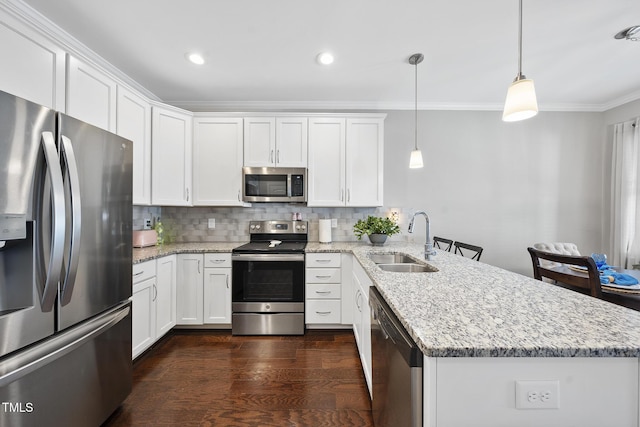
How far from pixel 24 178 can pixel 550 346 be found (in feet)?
6.31

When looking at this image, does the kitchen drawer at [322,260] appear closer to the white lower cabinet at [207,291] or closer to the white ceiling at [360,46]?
the white lower cabinet at [207,291]

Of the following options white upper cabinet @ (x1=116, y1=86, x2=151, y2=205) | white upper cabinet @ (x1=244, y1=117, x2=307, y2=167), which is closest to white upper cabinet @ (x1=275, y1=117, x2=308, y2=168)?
white upper cabinet @ (x1=244, y1=117, x2=307, y2=167)

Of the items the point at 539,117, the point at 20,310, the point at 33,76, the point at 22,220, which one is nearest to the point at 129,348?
the point at 20,310

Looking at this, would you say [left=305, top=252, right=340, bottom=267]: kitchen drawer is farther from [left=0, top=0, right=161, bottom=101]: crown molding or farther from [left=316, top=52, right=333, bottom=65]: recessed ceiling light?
[left=0, top=0, right=161, bottom=101]: crown molding

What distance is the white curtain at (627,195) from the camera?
2.96 m

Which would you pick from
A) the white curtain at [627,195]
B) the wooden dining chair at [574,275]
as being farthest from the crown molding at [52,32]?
the white curtain at [627,195]

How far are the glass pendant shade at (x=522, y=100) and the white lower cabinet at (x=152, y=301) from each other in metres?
2.71

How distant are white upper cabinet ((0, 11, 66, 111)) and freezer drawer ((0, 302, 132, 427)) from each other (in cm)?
133

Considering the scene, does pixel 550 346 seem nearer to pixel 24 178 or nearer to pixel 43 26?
pixel 24 178

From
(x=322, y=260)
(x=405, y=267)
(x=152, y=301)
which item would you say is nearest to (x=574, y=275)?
(x=405, y=267)

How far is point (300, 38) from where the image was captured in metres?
2.04

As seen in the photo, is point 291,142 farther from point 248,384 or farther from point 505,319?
point 505,319

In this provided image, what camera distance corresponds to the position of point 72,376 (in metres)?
1.26

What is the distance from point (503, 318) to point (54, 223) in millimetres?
1805
